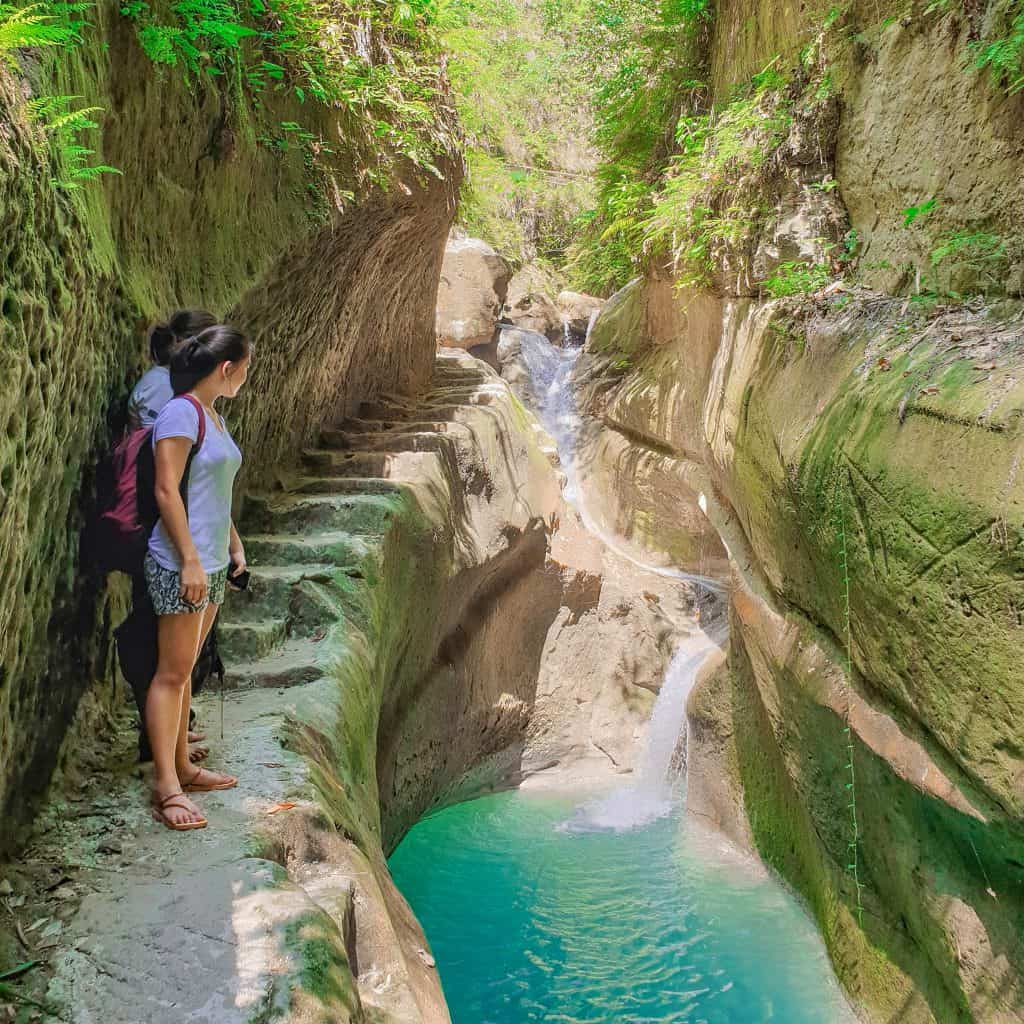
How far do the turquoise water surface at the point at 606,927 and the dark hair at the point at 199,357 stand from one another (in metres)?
4.30

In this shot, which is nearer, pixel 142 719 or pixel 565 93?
pixel 142 719

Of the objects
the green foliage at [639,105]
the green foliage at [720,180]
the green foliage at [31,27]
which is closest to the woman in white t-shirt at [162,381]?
the green foliage at [31,27]

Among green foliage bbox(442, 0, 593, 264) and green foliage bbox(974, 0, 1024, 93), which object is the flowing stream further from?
green foliage bbox(442, 0, 593, 264)

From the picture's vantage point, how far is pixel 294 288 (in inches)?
234

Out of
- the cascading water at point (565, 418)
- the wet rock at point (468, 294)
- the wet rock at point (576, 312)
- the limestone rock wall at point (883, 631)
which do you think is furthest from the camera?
the wet rock at point (576, 312)

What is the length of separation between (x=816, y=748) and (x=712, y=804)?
251cm

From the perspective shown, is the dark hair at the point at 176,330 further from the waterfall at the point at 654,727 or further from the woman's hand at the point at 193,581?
the waterfall at the point at 654,727

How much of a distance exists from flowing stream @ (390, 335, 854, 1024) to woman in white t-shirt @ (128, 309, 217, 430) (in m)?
4.11

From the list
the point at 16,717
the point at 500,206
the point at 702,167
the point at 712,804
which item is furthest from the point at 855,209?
the point at 500,206

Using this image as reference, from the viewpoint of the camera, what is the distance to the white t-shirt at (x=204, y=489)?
2.84 m

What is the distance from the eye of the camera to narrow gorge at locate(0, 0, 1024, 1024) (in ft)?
9.01

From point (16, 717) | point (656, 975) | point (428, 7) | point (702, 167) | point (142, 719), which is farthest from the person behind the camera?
point (702, 167)

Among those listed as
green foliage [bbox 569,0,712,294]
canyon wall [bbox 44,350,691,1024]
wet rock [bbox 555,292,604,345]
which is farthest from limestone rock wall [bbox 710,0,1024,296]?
wet rock [bbox 555,292,604,345]

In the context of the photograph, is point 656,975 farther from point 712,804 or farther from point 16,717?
point 16,717
